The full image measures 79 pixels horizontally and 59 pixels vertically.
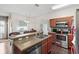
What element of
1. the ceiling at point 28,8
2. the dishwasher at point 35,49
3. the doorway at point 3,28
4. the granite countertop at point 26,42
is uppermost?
the ceiling at point 28,8

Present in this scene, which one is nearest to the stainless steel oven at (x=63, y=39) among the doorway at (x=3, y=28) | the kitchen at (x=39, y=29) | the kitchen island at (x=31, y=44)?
the kitchen at (x=39, y=29)

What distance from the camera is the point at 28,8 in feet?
5.44

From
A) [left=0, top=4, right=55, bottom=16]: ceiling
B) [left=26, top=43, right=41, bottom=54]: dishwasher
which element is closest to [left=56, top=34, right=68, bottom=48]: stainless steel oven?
[left=26, top=43, right=41, bottom=54]: dishwasher

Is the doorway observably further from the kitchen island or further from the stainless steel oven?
the stainless steel oven

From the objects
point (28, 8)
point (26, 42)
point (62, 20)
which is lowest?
point (26, 42)

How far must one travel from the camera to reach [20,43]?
1641mm

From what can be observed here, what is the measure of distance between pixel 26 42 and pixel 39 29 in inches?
12.4

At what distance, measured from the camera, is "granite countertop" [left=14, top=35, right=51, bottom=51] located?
160 cm

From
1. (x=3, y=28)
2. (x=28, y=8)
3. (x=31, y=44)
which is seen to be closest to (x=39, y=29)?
(x=31, y=44)

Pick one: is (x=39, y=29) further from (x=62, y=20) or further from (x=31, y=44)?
(x=62, y=20)

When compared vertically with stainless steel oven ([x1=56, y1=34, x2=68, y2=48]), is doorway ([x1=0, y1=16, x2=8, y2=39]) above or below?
above

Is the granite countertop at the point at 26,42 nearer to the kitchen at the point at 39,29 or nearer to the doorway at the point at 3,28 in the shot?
the kitchen at the point at 39,29

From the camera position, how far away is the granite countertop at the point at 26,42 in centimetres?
160
